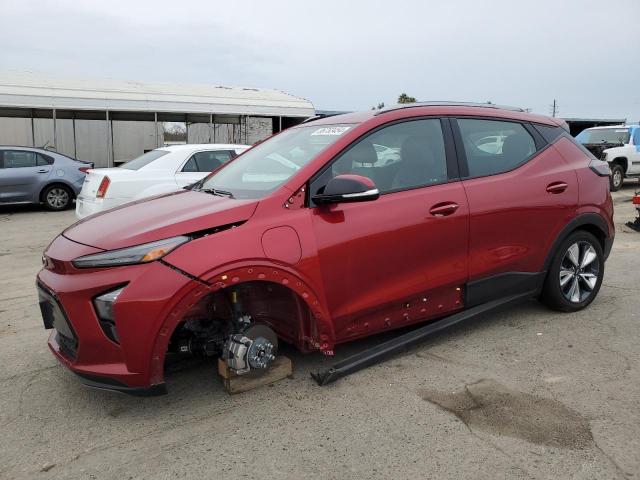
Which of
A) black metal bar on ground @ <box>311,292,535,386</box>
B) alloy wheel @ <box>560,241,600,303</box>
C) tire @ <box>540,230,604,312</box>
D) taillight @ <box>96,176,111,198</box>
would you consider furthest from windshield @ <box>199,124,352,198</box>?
taillight @ <box>96,176,111,198</box>

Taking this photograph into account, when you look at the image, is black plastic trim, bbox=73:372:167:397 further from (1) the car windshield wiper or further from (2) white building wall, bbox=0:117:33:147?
(2) white building wall, bbox=0:117:33:147

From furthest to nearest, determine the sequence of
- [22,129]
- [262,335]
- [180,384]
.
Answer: [22,129] → [180,384] → [262,335]

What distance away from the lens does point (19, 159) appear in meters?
12.0

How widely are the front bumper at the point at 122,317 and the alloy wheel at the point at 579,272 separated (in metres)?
3.15

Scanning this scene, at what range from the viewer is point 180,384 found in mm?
3354

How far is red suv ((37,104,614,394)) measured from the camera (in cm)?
269

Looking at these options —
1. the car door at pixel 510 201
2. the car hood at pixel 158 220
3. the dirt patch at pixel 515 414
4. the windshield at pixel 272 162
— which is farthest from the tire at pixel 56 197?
the dirt patch at pixel 515 414

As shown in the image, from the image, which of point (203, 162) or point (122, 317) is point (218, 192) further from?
point (203, 162)

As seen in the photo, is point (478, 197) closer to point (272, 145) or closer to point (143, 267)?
point (272, 145)

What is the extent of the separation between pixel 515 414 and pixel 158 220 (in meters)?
2.22

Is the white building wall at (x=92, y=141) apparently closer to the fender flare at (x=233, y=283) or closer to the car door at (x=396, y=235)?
the car door at (x=396, y=235)

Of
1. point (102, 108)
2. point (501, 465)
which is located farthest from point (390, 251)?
point (102, 108)

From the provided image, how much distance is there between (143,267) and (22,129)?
17.3 metres

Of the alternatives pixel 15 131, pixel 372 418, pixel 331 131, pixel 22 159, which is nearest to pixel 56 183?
pixel 22 159
